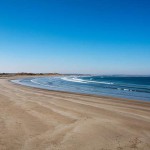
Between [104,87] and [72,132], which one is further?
[104,87]

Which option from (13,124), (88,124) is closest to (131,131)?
(88,124)

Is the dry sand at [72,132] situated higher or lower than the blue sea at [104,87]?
lower

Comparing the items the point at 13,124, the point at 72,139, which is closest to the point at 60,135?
the point at 72,139

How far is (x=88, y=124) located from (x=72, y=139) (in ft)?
8.38

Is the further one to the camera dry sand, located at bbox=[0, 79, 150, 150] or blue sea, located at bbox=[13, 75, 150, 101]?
blue sea, located at bbox=[13, 75, 150, 101]

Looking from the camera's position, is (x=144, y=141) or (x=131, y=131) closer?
(x=144, y=141)

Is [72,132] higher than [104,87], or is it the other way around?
[104,87]

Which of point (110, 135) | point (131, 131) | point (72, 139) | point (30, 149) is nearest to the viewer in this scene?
point (30, 149)

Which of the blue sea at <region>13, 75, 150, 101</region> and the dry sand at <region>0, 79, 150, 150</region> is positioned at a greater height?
the blue sea at <region>13, 75, 150, 101</region>

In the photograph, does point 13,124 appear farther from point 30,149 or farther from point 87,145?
point 87,145

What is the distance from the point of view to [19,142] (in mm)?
8109

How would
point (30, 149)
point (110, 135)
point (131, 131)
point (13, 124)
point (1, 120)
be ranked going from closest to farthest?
point (30, 149) → point (110, 135) → point (131, 131) → point (13, 124) → point (1, 120)

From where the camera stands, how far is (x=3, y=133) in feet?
29.8

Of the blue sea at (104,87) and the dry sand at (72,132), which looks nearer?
the dry sand at (72,132)
